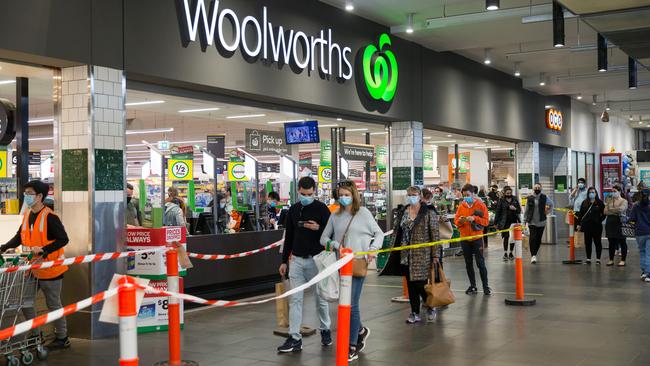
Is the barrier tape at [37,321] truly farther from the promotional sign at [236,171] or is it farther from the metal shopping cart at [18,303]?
the promotional sign at [236,171]

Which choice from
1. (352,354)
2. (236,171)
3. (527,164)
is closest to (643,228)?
(236,171)

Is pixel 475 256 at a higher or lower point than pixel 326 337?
higher

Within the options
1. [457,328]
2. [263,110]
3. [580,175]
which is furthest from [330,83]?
[580,175]

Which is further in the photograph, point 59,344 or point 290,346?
point 59,344

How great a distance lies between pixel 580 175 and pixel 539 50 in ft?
39.4

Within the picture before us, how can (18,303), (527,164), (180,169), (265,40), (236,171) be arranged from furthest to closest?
1. (527,164)
2. (180,169)
3. (236,171)
4. (265,40)
5. (18,303)

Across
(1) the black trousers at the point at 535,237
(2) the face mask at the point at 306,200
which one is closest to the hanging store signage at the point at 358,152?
(1) the black trousers at the point at 535,237

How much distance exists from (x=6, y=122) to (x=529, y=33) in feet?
32.0

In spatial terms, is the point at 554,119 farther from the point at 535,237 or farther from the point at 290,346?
the point at 290,346

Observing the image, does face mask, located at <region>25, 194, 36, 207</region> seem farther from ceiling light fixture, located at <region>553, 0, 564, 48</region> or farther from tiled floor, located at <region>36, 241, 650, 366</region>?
ceiling light fixture, located at <region>553, 0, 564, 48</region>

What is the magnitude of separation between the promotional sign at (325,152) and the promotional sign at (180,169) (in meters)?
2.45

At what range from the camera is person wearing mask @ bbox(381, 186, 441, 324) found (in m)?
8.21

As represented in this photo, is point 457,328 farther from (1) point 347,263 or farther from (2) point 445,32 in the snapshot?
(2) point 445,32

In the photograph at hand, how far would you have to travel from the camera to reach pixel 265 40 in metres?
10.6
